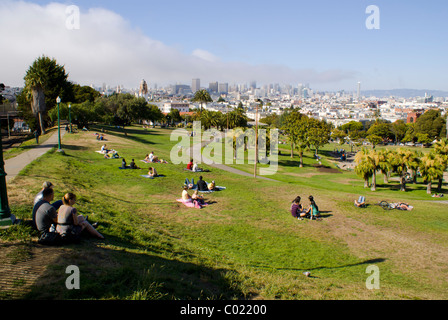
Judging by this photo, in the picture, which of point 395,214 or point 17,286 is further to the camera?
point 395,214

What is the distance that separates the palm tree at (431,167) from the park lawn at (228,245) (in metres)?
10.4

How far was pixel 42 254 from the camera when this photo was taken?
7312mm

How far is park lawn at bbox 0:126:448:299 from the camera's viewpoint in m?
7.18

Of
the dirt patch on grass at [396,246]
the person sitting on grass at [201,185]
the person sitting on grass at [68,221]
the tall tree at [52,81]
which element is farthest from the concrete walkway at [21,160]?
the tall tree at [52,81]

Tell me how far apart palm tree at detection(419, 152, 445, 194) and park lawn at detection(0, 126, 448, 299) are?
409 inches

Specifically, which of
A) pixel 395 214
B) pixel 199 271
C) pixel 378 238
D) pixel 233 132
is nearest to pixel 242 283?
pixel 199 271

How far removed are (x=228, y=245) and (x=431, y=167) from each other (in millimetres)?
27147

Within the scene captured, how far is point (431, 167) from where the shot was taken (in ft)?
98.4

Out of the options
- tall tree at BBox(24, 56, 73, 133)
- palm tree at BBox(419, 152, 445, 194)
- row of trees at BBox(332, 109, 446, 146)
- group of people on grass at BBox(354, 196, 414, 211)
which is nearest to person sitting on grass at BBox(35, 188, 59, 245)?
group of people on grass at BBox(354, 196, 414, 211)

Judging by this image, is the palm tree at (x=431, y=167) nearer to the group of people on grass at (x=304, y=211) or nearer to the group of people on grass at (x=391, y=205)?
the group of people on grass at (x=391, y=205)
